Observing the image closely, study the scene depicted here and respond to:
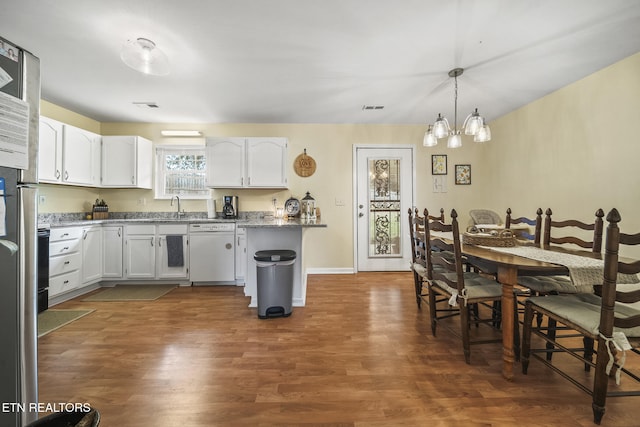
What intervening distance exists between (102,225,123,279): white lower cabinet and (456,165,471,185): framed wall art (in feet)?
17.1

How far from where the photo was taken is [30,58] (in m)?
1.05

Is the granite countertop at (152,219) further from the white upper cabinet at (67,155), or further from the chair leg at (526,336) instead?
the chair leg at (526,336)

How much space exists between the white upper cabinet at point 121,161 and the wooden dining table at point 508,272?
14.3 feet

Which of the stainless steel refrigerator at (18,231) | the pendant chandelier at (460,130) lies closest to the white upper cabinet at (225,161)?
the pendant chandelier at (460,130)

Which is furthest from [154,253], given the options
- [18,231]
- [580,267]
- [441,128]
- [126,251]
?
[580,267]

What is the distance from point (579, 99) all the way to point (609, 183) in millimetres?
978

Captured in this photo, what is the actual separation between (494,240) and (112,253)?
4483 mm

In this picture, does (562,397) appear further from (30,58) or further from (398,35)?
(30,58)

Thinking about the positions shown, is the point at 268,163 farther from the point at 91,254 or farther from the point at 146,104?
the point at 91,254

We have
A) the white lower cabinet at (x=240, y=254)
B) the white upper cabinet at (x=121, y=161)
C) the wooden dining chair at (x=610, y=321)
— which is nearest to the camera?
the wooden dining chair at (x=610, y=321)

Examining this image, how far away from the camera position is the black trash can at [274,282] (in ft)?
8.07

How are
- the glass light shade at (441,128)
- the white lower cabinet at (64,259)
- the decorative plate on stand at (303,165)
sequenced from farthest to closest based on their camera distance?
the decorative plate on stand at (303,165), the white lower cabinet at (64,259), the glass light shade at (441,128)

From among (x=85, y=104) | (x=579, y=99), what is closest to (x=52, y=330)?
(x=85, y=104)

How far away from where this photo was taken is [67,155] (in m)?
3.22
